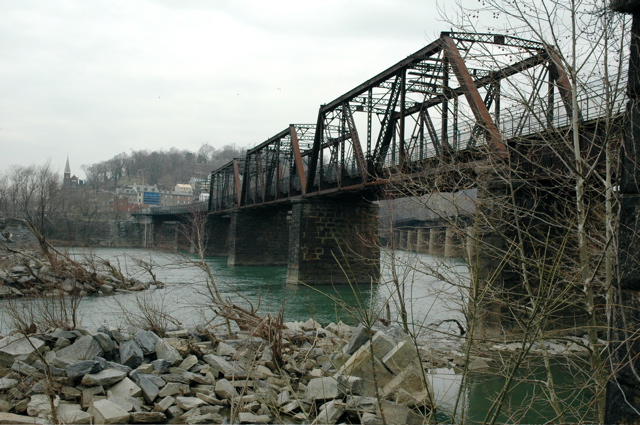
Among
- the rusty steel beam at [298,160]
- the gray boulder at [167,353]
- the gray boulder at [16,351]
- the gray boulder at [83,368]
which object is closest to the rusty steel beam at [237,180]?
the rusty steel beam at [298,160]

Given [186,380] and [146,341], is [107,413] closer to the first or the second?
[186,380]

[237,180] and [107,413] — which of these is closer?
[107,413]

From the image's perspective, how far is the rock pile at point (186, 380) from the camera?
652cm

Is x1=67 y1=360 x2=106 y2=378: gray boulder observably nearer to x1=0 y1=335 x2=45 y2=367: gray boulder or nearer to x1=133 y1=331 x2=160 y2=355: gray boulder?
x1=0 y1=335 x2=45 y2=367: gray boulder

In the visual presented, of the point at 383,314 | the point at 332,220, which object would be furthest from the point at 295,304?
the point at 332,220

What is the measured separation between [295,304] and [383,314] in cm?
711

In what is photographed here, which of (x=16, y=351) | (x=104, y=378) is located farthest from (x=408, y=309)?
(x=16, y=351)

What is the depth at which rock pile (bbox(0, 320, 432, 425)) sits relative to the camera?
21.4 feet

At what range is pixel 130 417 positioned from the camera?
6.52 m

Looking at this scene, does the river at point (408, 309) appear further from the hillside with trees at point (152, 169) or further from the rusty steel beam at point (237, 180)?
the hillside with trees at point (152, 169)

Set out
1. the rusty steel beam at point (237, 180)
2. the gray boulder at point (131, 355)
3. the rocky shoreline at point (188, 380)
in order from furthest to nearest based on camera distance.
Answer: the rusty steel beam at point (237, 180) < the gray boulder at point (131, 355) < the rocky shoreline at point (188, 380)

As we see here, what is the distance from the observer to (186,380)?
786cm

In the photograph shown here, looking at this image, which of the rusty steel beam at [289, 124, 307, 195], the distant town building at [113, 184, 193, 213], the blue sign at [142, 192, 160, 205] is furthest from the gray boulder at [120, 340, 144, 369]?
the distant town building at [113, 184, 193, 213]

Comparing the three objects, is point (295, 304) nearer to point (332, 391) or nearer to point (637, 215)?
point (332, 391)
